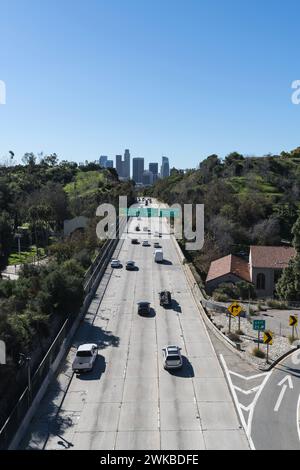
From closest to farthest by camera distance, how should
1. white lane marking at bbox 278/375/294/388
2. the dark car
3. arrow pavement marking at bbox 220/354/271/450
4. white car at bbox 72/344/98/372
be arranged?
arrow pavement marking at bbox 220/354/271/450 → white lane marking at bbox 278/375/294/388 → white car at bbox 72/344/98/372 → the dark car

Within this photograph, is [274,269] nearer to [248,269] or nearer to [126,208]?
[248,269]

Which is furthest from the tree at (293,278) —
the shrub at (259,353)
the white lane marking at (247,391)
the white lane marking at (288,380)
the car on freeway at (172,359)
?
the white lane marking at (247,391)

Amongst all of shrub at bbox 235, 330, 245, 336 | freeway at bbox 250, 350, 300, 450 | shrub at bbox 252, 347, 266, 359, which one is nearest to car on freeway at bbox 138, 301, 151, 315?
shrub at bbox 235, 330, 245, 336

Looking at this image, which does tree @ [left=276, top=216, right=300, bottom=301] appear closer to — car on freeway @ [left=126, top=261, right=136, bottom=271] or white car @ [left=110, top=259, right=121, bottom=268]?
car on freeway @ [left=126, top=261, right=136, bottom=271]

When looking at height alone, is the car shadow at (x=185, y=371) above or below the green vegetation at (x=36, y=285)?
below

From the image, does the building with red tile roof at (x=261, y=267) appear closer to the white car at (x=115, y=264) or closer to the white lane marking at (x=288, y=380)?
the white car at (x=115, y=264)
